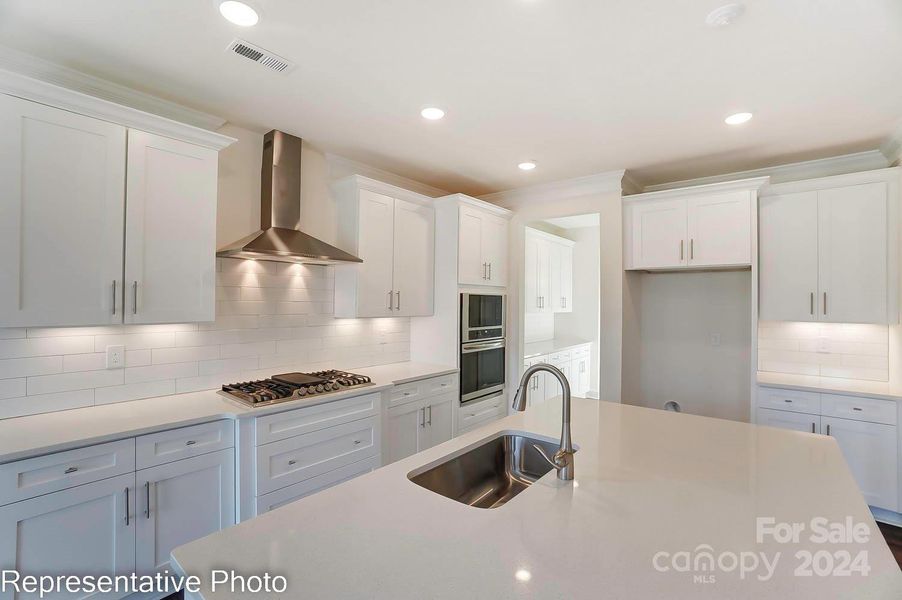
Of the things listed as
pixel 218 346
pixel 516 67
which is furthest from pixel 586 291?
pixel 218 346

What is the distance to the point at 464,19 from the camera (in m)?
1.76

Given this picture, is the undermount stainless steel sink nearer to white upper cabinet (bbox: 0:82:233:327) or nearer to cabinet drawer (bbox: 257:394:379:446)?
cabinet drawer (bbox: 257:394:379:446)

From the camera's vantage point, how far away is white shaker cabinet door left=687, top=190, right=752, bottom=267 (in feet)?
10.8

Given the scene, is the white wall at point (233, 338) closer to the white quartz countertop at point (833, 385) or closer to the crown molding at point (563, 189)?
the crown molding at point (563, 189)

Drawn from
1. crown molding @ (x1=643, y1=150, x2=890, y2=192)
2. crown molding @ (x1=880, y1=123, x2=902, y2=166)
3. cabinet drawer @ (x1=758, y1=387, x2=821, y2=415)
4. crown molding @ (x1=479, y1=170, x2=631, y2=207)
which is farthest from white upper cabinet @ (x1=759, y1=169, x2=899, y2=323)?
crown molding @ (x1=479, y1=170, x2=631, y2=207)

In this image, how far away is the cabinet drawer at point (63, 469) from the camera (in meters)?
1.64

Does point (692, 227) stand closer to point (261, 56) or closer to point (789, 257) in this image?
point (789, 257)

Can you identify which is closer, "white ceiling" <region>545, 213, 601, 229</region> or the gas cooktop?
the gas cooktop

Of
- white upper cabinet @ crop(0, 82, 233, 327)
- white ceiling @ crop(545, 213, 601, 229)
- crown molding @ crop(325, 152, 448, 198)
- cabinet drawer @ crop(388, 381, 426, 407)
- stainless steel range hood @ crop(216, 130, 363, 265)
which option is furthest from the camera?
white ceiling @ crop(545, 213, 601, 229)

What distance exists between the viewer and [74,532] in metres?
1.79

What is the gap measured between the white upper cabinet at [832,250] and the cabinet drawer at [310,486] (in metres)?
3.22

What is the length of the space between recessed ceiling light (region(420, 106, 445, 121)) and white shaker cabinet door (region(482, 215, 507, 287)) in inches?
57.0

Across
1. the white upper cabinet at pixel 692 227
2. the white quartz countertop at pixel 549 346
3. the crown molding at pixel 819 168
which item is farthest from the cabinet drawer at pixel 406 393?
the crown molding at pixel 819 168

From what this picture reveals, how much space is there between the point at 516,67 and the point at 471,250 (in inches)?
74.4
